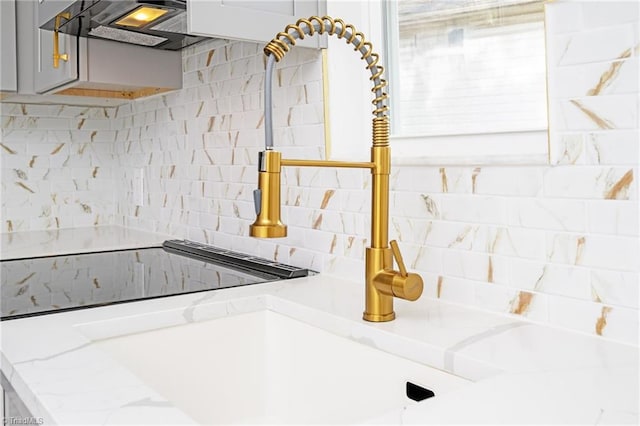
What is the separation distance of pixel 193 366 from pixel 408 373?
45 cm

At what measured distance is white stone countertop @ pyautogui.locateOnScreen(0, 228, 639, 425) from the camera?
28.6 inches

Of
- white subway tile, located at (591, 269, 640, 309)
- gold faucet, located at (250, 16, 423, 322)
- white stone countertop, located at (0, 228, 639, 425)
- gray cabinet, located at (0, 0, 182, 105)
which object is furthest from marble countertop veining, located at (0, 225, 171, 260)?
white subway tile, located at (591, 269, 640, 309)

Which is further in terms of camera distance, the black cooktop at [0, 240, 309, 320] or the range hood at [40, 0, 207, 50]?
the range hood at [40, 0, 207, 50]

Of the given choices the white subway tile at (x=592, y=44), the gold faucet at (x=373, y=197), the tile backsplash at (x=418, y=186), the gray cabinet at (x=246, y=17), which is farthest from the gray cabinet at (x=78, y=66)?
the white subway tile at (x=592, y=44)

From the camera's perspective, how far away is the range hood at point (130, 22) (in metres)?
1.58

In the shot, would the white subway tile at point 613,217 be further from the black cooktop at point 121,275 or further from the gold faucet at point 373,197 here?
the black cooktop at point 121,275

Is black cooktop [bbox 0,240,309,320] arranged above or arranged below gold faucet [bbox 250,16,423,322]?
below

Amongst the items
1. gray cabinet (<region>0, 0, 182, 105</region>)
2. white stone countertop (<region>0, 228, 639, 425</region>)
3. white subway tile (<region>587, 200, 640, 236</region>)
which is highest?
gray cabinet (<region>0, 0, 182, 105</region>)

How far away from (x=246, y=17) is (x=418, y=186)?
518mm

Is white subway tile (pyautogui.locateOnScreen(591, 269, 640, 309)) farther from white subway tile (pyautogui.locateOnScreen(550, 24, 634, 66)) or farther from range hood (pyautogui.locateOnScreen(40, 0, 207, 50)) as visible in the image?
range hood (pyautogui.locateOnScreen(40, 0, 207, 50))

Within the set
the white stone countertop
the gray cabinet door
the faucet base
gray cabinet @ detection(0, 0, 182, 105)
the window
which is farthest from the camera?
gray cabinet @ detection(0, 0, 182, 105)

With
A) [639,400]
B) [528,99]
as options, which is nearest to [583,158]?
[528,99]

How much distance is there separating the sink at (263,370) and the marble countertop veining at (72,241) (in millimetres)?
982

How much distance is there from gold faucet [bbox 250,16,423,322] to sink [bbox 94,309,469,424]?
0.11 m
